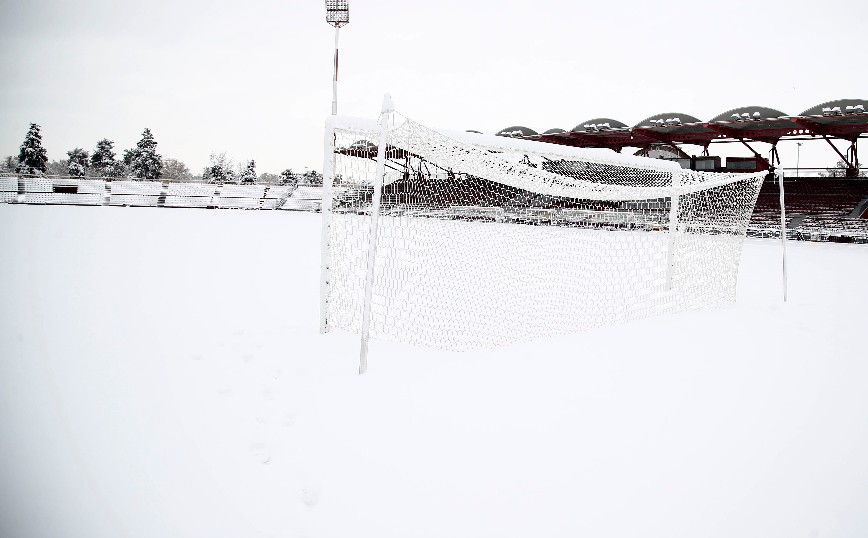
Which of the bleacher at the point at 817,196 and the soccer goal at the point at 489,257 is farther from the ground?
the bleacher at the point at 817,196

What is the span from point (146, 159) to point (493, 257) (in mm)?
53465

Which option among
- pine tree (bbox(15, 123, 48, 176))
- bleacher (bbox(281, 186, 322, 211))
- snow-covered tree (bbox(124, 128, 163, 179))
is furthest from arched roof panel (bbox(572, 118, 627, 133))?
pine tree (bbox(15, 123, 48, 176))

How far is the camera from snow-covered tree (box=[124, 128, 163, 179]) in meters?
51.8

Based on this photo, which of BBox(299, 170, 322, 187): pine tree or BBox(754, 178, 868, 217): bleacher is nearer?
BBox(754, 178, 868, 217): bleacher

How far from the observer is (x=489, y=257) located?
1096 cm

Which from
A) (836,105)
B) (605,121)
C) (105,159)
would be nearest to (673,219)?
(836,105)

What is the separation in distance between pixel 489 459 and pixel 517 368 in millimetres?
1359

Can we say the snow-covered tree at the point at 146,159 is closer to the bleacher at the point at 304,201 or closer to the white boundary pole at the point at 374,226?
the bleacher at the point at 304,201

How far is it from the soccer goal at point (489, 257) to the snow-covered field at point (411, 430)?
26.7 inches

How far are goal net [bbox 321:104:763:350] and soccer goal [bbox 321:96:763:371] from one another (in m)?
0.02

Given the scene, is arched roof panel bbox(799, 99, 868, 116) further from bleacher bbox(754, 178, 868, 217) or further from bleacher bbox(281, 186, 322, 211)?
bleacher bbox(281, 186, 322, 211)

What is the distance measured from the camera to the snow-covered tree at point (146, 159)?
2041 inches

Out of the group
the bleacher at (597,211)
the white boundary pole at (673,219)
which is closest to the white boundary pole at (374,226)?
the white boundary pole at (673,219)

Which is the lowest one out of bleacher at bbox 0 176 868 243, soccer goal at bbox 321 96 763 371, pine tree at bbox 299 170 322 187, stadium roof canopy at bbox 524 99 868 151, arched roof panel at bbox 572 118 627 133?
soccer goal at bbox 321 96 763 371
